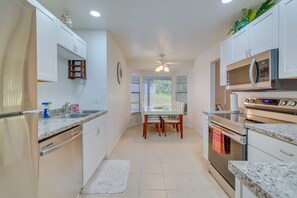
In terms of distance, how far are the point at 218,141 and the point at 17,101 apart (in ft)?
6.55

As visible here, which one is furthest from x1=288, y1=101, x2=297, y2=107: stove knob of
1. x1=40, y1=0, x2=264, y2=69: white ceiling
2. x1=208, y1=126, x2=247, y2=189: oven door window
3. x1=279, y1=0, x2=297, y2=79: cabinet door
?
x1=40, y1=0, x2=264, y2=69: white ceiling

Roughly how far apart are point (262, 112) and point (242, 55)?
782 mm

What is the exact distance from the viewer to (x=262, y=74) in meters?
1.70

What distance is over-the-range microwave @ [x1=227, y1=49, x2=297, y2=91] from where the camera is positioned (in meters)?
1.59

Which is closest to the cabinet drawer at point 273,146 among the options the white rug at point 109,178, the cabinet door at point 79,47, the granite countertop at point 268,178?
the granite countertop at point 268,178

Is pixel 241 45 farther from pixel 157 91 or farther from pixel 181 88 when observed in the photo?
pixel 157 91

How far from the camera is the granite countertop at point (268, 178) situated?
46cm

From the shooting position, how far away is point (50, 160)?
1.25m

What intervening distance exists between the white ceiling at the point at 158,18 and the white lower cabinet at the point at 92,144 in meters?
1.55

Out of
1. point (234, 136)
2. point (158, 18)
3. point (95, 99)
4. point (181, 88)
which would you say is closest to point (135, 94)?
point (181, 88)

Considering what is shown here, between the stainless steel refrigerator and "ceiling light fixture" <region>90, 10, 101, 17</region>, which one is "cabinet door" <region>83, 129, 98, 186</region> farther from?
"ceiling light fixture" <region>90, 10, 101, 17</region>

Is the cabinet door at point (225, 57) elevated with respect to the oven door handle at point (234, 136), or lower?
elevated

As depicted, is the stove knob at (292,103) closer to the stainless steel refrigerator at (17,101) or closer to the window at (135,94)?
the stainless steel refrigerator at (17,101)

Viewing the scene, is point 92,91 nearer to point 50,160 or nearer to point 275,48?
point 50,160
